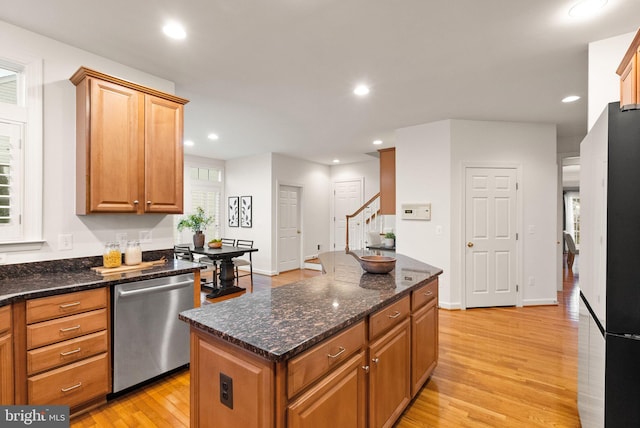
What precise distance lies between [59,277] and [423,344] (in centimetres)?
270

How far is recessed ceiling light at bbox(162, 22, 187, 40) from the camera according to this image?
217 centimetres

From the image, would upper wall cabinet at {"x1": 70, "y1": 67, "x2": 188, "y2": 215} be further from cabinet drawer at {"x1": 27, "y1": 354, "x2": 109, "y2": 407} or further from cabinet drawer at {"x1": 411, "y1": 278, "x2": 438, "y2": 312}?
cabinet drawer at {"x1": 411, "y1": 278, "x2": 438, "y2": 312}

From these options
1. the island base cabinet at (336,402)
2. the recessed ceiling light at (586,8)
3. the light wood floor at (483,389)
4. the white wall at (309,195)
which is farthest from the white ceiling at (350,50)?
the light wood floor at (483,389)

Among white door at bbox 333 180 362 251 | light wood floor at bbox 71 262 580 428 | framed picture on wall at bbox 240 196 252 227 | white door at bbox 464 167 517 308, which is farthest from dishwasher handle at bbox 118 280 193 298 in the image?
white door at bbox 333 180 362 251

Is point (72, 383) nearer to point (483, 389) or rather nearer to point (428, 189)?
point (483, 389)

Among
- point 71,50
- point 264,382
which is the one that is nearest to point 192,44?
point 71,50

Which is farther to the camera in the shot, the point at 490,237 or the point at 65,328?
the point at 490,237

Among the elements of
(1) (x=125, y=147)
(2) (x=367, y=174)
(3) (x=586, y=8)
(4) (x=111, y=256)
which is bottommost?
(4) (x=111, y=256)

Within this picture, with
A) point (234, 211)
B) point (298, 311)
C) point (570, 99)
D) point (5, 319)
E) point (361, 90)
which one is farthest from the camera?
point (234, 211)

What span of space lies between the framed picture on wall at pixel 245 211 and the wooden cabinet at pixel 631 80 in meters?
6.29

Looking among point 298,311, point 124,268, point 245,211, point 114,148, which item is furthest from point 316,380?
point 245,211

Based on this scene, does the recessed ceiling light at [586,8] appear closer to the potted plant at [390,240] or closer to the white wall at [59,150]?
the white wall at [59,150]

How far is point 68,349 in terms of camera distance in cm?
197

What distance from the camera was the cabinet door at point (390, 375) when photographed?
1.58m
